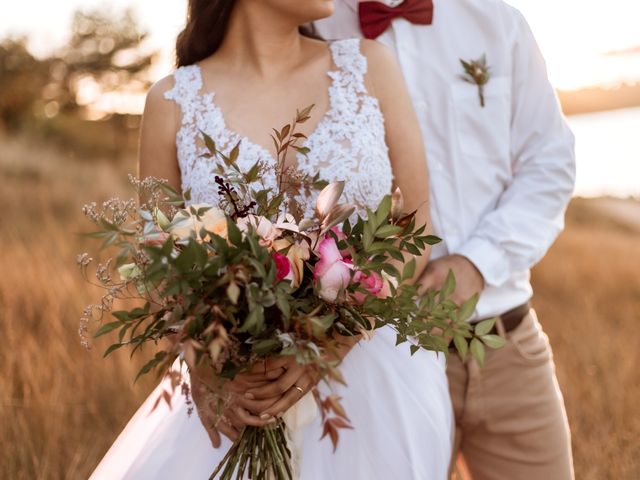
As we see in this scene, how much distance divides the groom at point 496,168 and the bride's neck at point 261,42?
1.03ft

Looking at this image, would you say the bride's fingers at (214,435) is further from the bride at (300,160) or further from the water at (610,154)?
the water at (610,154)

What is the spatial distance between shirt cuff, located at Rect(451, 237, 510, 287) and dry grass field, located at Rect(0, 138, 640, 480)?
156cm

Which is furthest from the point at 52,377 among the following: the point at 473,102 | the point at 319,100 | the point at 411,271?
the point at 411,271

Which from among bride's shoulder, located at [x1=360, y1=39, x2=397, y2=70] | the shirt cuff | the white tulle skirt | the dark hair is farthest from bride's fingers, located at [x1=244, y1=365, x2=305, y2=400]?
the dark hair

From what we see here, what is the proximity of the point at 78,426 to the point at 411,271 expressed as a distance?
8.31 ft

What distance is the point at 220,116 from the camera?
2721mm

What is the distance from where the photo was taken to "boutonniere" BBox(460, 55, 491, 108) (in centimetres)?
279

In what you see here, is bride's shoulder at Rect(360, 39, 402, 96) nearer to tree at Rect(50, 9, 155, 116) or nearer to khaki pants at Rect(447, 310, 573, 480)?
khaki pants at Rect(447, 310, 573, 480)

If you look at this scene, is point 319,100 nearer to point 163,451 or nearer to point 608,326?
point 163,451

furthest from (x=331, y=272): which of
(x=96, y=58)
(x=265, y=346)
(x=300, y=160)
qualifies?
(x=96, y=58)

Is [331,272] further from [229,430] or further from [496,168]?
[496,168]

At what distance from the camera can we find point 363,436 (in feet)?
7.45

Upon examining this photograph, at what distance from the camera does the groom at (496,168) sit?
2.82m

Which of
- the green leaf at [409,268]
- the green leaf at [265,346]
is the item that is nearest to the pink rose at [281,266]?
the green leaf at [265,346]
